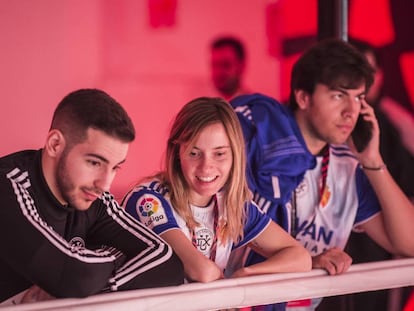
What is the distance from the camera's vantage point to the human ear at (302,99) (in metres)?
1.84

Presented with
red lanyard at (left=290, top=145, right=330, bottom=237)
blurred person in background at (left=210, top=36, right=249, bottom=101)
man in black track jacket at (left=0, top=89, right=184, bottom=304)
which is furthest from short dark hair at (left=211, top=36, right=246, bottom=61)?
man in black track jacket at (left=0, top=89, right=184, bottom=304)

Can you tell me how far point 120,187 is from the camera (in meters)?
2.93

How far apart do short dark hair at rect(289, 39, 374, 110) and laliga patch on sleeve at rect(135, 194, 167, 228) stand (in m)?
0.56

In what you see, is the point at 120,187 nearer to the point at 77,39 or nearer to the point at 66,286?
the point at 77,39

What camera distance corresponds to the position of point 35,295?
1.23 metres

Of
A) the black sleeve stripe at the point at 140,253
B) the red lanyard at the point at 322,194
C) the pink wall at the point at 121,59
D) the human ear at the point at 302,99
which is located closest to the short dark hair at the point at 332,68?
the human ear at the point at 302,99

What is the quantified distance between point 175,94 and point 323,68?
4.56 feet

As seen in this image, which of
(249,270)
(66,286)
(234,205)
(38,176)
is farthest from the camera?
(234,205)

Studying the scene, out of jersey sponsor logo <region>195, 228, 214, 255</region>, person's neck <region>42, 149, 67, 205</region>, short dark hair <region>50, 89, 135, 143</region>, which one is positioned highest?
short dark hair <region>50, 89, 135, 143</region>

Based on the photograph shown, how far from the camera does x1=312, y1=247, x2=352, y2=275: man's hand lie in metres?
1.45

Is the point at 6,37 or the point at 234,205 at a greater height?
the point at 6,37

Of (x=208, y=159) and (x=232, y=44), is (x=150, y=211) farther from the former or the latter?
(x=232, y=44)

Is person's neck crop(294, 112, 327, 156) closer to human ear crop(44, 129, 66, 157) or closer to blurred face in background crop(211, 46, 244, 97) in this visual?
human ear crop(44, 129, 66, 157)

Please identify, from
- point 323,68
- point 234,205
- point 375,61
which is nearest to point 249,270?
point 234,205
